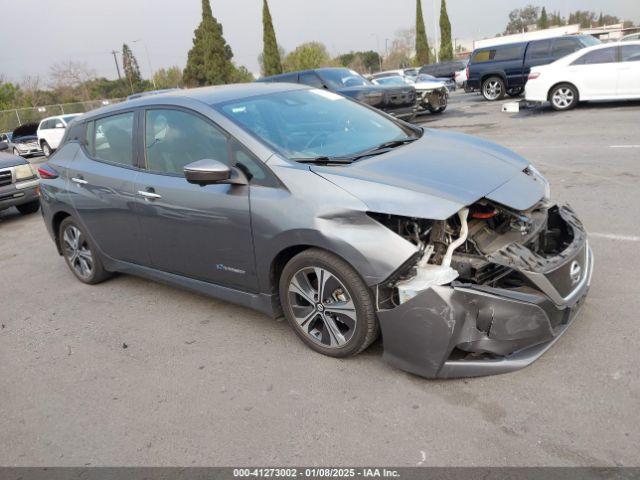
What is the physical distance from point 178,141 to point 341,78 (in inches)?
448

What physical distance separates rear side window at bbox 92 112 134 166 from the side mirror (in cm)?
123

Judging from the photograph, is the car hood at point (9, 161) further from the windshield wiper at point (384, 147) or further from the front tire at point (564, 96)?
the front tire at point (564, 96)

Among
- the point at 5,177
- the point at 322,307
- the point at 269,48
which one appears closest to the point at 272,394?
the point at 322,307

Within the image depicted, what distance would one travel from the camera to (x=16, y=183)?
30.1 feet

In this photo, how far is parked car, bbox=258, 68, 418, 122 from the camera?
13422mm

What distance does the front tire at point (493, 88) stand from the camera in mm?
19016

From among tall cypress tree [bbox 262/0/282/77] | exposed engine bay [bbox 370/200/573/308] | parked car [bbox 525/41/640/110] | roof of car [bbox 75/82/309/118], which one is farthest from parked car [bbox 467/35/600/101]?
tall cypress tree [bbox 262/0/282/77]

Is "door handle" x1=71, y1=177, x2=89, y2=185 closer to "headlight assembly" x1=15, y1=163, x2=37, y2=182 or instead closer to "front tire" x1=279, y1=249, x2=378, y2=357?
"front tire" x1=279, y1=249, x2=378, y2=357

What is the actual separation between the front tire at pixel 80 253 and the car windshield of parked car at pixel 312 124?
7.27 ft

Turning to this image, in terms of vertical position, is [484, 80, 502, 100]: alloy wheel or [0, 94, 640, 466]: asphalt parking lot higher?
[484, 80, 502, 100]: alloy wheel

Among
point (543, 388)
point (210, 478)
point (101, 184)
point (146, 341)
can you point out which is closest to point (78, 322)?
point (146, 341)

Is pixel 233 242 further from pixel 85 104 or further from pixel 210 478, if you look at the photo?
pixel 85 104

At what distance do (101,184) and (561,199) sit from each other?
197 inches

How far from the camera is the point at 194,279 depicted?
13.6 feet
